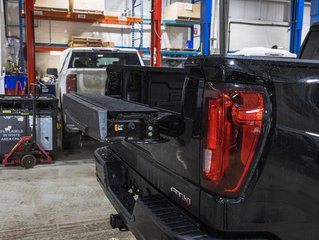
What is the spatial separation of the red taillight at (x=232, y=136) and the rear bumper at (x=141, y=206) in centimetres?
25

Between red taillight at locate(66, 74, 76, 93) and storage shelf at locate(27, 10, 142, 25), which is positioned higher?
storage shelf at locate(27, 10, 142, 25)

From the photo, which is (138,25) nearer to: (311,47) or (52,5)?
(52,5)

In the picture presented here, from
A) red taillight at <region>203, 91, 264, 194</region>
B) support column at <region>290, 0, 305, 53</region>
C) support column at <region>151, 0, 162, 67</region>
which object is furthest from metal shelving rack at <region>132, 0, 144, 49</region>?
red taillight at <region>203, 91, 264, 194</region>

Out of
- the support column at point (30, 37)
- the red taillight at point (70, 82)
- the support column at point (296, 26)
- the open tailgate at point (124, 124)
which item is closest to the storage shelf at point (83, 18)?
the support column at point (30, 37)

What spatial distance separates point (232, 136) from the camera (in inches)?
55.1

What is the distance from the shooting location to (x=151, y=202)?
1.86m

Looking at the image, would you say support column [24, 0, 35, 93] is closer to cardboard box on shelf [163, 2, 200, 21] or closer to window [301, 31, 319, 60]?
window [301, 31, 319, 60]

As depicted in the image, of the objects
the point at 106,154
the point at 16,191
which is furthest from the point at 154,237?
the point at 16,191

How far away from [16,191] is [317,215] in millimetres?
4054

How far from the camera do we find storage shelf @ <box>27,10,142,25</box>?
1134cm

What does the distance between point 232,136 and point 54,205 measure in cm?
323

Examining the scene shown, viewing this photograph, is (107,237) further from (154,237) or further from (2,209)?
(154,237)

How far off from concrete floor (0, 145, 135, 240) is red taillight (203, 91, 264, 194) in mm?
2144

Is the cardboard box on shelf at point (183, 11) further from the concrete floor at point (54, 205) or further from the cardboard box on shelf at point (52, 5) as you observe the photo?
the concrete floor at point (54, 205)
